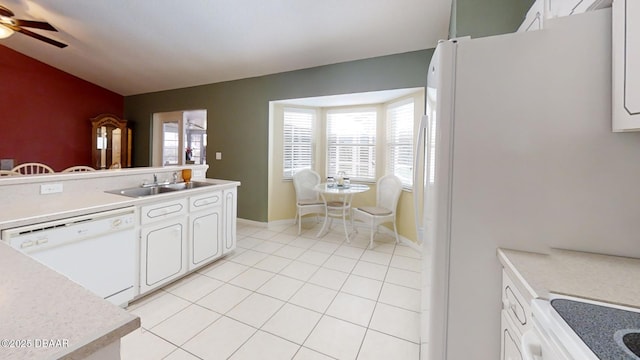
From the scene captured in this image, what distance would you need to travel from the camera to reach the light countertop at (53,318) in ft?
1.53

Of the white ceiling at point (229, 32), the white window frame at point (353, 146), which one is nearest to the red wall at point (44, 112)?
the white ceiling at point (229, 32)

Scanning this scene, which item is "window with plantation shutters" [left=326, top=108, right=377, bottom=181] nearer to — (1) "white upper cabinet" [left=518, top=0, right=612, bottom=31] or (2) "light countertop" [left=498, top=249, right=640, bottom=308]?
(1) "white upper cabinet" [left=518, top=0, right=612, bottom=31]

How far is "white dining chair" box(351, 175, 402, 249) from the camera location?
3.31m

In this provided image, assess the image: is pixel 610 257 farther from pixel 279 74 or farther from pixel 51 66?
pixel 51 66

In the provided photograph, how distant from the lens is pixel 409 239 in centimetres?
340

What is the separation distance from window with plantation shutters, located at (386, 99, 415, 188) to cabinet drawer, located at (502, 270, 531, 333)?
2592mm

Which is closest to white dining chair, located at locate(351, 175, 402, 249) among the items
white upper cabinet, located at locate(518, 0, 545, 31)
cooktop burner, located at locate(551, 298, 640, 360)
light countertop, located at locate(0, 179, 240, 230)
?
white upper cabinet, located at locate(518, 0, 545, 31)

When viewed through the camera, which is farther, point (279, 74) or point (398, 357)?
point (279, 74)

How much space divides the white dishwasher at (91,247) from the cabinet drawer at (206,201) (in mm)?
552

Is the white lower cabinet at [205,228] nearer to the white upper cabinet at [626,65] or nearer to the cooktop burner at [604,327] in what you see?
the cooktop burner at [604,327]

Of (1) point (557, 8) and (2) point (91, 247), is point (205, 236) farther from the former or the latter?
(1) point (557, 8)

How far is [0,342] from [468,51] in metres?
1.63

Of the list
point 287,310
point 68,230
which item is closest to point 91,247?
point 68,230

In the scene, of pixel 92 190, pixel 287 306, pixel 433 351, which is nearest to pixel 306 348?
pixel 287 306
